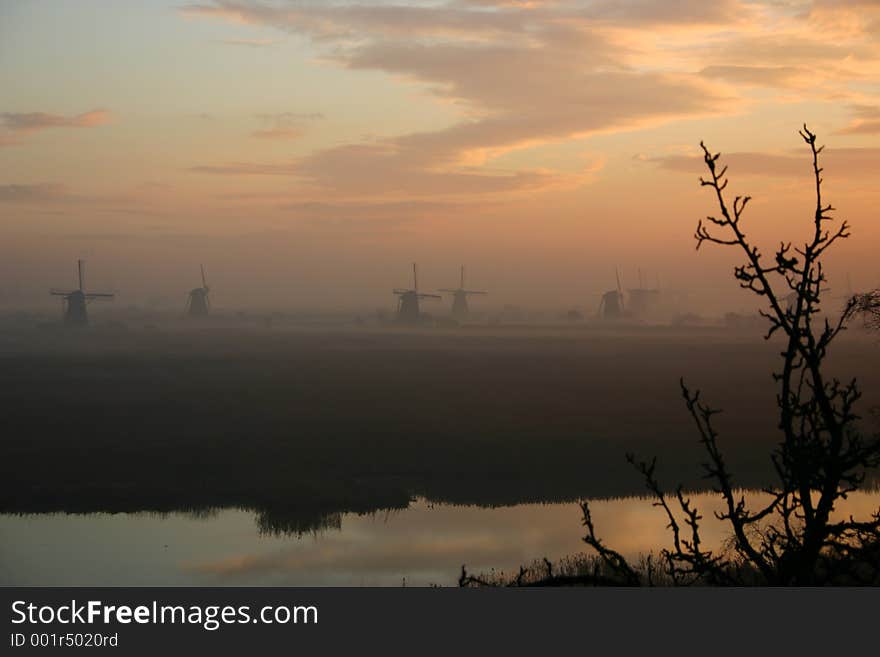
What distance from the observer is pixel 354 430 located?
49500 millimetres

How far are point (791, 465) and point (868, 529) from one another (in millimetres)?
653

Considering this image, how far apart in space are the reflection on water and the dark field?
1607 millimetres

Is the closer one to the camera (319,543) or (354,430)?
(319,543)

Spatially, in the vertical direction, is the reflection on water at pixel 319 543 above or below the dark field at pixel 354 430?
below

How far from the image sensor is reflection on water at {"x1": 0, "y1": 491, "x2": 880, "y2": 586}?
82.5 ft

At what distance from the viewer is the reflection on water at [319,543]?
2516 centimetres

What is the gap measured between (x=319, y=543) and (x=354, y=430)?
66.5ft

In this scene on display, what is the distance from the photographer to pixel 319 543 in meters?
29.3

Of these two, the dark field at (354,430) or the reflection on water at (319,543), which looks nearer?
the reflection on water at (319,543)

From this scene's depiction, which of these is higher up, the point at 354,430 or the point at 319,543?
the point at 354,430

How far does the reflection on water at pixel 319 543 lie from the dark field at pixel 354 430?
1.61 meters
